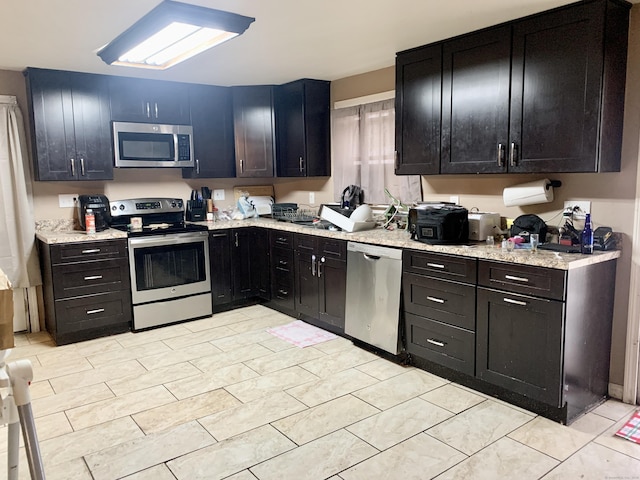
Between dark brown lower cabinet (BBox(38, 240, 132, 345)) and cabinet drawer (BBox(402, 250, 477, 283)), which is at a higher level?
cabinet drawer (BBox(402, 250, 477, 283))

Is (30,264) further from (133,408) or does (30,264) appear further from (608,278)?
(608,278)

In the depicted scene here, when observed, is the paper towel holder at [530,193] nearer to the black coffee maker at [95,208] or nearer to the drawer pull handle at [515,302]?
the drawer pull handle at [515,302]

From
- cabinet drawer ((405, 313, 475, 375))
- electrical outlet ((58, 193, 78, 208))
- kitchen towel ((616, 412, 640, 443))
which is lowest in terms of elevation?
kitchen towel ((616, 412, 640, 443))

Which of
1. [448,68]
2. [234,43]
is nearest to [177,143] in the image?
[234,43]

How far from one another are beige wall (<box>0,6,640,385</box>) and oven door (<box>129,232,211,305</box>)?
2.57 ft

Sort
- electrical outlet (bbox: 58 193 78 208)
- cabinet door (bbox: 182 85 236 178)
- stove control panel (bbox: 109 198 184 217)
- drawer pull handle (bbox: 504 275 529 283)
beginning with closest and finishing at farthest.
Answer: drawer pull handle (bbox: 504 275 529 283), electrical outlet (bbox: 58 193 78 208), stove control panel (bbox: 109 198 184 217), cabinet door (bbox: 182 85 236 178)

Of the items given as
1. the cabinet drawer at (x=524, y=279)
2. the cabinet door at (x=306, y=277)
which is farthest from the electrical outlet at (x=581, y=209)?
the cabinet door at (x=306, y=277)

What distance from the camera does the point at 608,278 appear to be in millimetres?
2859

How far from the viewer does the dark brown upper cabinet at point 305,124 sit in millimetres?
4840

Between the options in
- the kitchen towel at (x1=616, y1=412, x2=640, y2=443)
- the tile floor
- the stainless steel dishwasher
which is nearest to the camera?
the tile floor

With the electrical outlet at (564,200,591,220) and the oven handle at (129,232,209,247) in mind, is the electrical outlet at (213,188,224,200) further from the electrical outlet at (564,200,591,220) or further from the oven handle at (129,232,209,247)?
the electrical outlet at (564,200,591,220)

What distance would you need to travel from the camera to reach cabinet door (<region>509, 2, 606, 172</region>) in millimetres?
2654

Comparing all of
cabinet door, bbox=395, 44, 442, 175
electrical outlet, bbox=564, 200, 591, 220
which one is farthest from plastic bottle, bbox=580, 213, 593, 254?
cabinet door, bbox=395, 44, 442, 175

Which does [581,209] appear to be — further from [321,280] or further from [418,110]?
[321,280]
